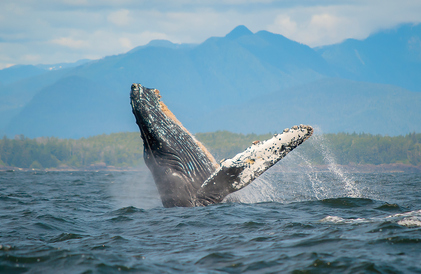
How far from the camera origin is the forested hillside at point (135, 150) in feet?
307

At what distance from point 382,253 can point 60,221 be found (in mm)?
5607

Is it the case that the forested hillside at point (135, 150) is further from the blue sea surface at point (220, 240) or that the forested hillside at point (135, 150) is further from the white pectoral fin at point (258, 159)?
the white pectoral fin at point (258, 159)

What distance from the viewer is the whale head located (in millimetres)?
8211

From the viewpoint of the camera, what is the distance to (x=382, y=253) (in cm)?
506

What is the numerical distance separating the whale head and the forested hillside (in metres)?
77.0

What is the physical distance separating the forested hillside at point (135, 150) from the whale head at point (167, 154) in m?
77.0

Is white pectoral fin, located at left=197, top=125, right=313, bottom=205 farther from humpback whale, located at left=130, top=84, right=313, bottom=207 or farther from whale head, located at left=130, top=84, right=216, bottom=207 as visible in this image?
whale head, located at left=130, top=84, right=216, bottom=207

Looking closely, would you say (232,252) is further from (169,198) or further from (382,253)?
(169,198)

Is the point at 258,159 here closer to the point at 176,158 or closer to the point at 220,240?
the point at 176,158

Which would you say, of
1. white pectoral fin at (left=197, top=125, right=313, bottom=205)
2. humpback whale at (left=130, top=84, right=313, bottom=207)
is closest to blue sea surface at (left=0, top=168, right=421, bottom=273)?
humpback whale at (left=130, top=84, right=313, bottom=207)

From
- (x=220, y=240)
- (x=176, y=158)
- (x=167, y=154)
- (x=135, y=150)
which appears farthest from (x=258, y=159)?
(x=135, y=150)

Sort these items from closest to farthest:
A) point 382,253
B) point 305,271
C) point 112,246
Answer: point 305,271, point 382,253, point 112,246

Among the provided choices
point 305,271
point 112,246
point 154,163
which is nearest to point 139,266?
point 112,246

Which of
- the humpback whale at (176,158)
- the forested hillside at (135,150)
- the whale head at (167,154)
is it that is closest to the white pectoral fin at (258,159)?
the humpback whale at (176,158)
